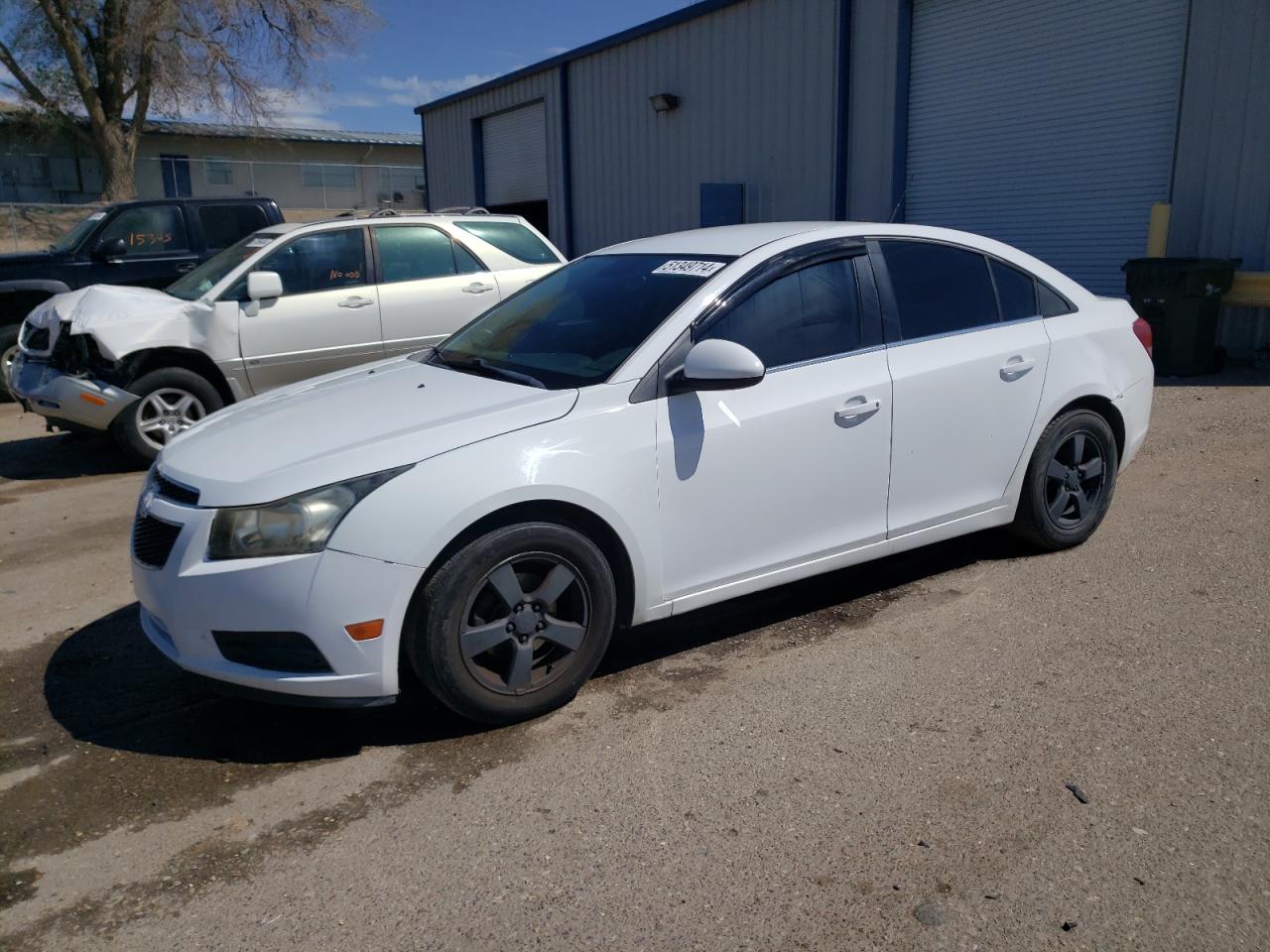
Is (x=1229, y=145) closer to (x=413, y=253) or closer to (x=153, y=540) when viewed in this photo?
(x=413, y=253)

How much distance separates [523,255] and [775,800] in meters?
6.70

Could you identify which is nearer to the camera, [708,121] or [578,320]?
[578,320]

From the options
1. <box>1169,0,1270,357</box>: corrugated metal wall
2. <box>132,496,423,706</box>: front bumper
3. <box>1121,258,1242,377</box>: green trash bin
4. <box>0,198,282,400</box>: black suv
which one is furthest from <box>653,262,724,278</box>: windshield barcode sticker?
<box>1169,0,1270,357</box>: corrugated metal wall

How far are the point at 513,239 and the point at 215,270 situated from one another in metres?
2.45

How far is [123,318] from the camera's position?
739 centimetres

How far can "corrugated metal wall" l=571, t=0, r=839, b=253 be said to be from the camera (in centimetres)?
1523

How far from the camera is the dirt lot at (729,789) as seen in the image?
2.61 m

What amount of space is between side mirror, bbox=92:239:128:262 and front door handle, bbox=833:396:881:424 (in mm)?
8539

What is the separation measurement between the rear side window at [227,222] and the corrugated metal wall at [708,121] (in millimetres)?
8220

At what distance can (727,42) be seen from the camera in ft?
54.5

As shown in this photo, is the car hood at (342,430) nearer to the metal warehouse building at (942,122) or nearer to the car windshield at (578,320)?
the car windshield at (578,320)

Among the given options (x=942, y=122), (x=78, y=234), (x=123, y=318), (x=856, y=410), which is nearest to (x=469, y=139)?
(x=942, y=122)

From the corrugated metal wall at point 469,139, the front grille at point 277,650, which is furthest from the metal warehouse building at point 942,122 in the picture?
the front grille at point 277,650

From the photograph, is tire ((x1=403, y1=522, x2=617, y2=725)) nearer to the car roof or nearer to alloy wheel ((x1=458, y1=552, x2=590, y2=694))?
alloy wheel ((x1=458, y1=552, x2=590, y2=694))
